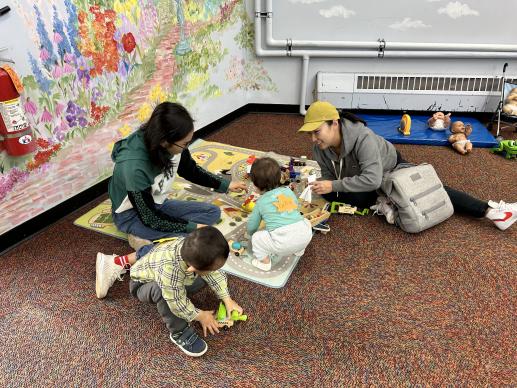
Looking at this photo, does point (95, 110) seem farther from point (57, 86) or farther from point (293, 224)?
point (293, 224)

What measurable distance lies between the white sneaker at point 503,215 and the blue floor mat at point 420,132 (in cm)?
123

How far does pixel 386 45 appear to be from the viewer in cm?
355

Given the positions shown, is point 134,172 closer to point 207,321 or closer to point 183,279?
point 183,279

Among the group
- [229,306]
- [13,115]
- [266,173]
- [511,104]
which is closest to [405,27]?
[511,104]

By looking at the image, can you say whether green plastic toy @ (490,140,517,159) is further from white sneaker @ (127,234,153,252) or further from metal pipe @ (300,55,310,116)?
white sneaker @ (127,234,153,252)

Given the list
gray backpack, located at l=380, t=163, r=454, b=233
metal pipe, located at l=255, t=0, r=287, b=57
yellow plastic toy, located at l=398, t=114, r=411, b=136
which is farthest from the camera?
metal pipe, located at l=255, t=0, r=287, b=57

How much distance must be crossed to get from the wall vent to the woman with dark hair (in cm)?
231

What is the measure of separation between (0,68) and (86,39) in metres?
0.60

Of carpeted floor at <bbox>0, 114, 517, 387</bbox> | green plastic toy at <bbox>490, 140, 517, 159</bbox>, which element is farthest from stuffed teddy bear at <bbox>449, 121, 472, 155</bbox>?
carpeted floor at <bbox>0, 114, 517, 387</bbox>

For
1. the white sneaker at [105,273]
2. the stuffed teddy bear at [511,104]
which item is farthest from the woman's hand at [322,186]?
the stuffed teddy bear at [511,104]

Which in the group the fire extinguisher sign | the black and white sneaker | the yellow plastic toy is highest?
the fire extinguisher sign

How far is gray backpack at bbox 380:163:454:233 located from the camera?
6.84 feet

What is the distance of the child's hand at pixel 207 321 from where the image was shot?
1.52 metres

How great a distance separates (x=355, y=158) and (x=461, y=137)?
1.52 meters
